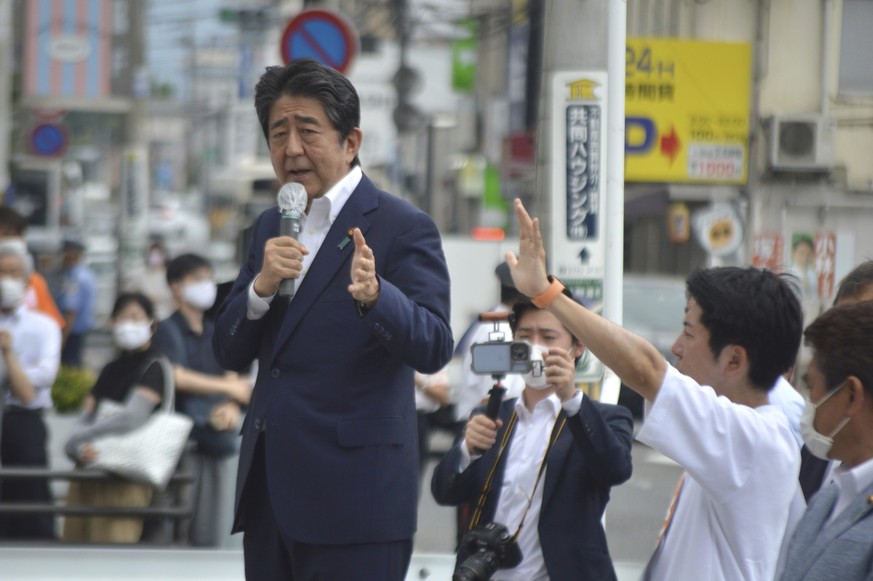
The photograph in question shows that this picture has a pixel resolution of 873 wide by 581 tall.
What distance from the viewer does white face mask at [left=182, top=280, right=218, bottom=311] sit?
23.5ft

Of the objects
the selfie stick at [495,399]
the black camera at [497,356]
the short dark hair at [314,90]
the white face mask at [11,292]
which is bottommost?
the white face mask at [11,292]

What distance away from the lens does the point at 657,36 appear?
18.0m

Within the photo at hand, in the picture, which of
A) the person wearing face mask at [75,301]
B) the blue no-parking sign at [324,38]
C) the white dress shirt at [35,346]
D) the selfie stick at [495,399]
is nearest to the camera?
the selfie stick at [495,399]

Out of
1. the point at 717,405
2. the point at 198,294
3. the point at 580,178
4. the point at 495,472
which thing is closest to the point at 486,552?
the point at 495,472

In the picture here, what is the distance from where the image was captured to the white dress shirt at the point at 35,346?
299 inches

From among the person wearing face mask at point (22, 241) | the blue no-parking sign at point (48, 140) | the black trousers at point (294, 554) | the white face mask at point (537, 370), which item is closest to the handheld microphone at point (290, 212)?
the black trousers at point (294, 554)

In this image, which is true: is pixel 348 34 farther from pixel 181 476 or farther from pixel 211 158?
pixel 211 158

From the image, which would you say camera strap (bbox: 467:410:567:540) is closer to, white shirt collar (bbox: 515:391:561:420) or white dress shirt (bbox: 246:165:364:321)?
white shirt collar (bbox: 515:391:561:420)

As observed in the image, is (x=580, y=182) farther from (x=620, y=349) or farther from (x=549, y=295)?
(x=620, y=349)

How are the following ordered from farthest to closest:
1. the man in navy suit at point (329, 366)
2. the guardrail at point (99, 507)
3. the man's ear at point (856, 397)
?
the guardrail at point (99, 507) → the man in navy suit at point (329, 366) → the man's ear at point (856, 397)

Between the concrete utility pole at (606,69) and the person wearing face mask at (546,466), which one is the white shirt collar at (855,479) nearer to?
the person wearing face mask at (546,466)

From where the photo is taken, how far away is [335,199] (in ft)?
11.9

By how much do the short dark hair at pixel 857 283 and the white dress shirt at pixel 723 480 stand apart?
1.17m

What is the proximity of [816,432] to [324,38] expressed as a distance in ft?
18.5
